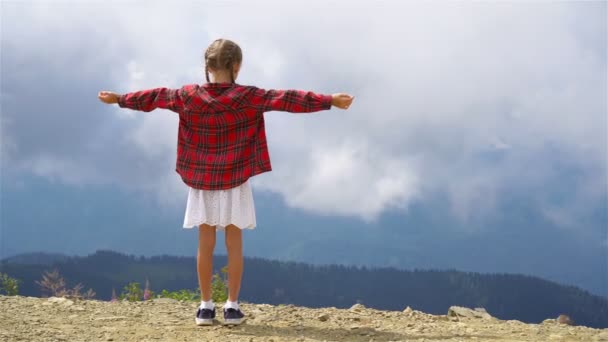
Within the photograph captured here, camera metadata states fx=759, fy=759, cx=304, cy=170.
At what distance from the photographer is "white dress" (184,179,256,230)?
6.57m

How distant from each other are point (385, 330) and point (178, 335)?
6.35 ft

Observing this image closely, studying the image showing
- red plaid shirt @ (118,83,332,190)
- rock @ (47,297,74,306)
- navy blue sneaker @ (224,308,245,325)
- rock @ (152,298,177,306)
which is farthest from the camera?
rock @ (152,298,177,306)

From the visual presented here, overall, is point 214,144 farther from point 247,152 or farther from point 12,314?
point 12,314

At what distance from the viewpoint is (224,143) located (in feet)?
21.7

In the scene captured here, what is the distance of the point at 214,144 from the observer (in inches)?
261

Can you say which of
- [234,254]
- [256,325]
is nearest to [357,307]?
[256,325]

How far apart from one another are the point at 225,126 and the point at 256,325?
197cm

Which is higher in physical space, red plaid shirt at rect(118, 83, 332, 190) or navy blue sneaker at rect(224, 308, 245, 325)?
red plaid shirt at rect(118, 83, 332, 190)

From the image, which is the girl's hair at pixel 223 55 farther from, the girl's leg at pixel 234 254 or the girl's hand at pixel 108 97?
the girl's leg at pixel 234 254

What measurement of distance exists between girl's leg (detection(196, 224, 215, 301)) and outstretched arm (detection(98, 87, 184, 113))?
109 centimetres

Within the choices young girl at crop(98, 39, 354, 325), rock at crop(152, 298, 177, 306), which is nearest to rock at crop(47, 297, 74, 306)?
rock at crop(152, 298, 177, 306)

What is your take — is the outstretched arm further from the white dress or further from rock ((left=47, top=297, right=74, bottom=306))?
rock ((left=47, top=297, right=74, bottom=306))

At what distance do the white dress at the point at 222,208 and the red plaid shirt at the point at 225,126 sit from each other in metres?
0.08

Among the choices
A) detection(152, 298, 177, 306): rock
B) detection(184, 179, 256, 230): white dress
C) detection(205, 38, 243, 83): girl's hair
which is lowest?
detection(152, 298, 177, 306): rock
